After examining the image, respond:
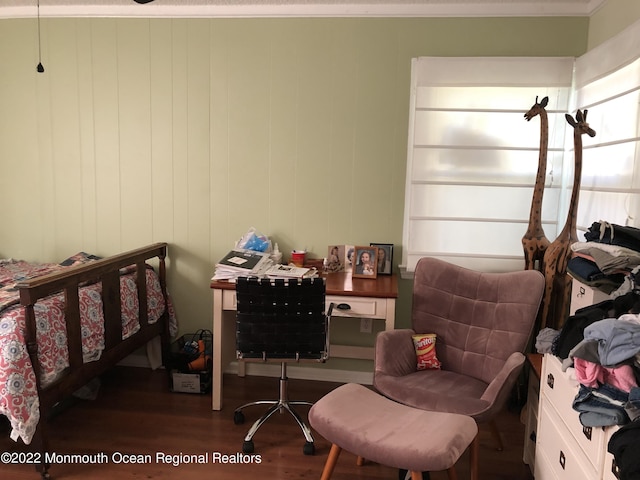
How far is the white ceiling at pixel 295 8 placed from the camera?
9.87 ft

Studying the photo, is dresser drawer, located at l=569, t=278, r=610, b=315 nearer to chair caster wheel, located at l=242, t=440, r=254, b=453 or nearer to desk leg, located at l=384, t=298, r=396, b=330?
desk leg, located at l=384, t=298, r=396, b=330

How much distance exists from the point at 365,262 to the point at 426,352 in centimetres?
71

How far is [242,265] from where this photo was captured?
9.74 feet

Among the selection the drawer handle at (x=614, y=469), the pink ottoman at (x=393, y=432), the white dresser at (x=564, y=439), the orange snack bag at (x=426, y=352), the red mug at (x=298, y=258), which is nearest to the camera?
the drawer handle at (x=614, y=469)

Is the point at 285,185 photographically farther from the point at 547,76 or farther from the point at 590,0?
the point at 590,0

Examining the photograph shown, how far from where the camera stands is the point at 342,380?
11.1 feet

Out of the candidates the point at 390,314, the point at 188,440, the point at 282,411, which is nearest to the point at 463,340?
the point at 390,314

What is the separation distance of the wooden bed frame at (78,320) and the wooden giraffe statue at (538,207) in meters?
2.24

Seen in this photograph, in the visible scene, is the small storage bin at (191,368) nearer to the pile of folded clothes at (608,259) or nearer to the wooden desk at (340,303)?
the wooden desk at (340,303)

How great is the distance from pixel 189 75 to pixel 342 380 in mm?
2217

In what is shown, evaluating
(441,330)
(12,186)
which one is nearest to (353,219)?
(441,330)

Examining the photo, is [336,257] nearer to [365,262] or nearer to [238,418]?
[365,262]

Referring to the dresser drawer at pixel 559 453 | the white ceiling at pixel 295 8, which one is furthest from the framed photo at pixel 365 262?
the white ceiling at pixel 295 8

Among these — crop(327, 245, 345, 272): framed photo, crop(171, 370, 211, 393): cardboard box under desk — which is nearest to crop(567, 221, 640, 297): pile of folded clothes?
crop(327, 245, 345, 272): framed photo
